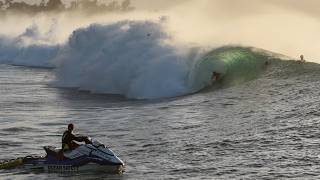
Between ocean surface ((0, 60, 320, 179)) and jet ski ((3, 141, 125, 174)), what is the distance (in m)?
0.39

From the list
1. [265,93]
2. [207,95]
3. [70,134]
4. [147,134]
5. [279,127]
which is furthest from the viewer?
[207,95]

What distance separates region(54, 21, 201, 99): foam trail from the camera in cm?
3650

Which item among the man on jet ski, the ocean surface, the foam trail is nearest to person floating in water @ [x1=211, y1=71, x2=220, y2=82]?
the ocean surface

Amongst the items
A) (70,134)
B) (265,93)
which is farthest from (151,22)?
(70,134)

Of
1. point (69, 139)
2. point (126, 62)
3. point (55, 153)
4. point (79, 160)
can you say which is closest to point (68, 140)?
point (69, 139)

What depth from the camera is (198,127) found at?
23.9 m

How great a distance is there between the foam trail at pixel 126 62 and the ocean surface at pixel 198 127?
6.27 feet

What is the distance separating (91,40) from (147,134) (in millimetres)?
26223

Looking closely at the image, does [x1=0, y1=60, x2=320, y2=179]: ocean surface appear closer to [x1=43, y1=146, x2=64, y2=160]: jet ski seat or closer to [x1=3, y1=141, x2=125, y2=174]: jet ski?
[x1=3, y1=141, x2=125, y2=174]: jet ski

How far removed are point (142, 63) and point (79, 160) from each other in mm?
21689

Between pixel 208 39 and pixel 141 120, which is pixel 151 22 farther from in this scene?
pixel 141 120

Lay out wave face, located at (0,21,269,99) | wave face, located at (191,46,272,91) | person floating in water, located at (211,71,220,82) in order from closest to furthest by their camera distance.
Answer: wave face, located at (191,46,272,91), person floating in water, located at (211,71,220,82), wave face, located at (0,21,269,99)

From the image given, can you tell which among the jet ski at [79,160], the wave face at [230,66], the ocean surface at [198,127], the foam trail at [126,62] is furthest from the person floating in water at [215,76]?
the jet ski at [79,160]

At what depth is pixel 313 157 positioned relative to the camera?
17.8 metres
